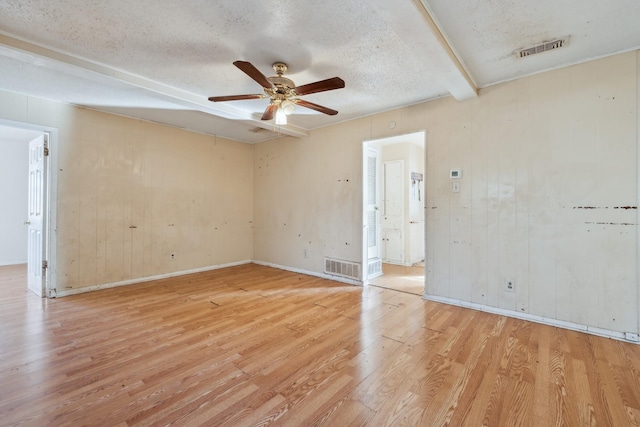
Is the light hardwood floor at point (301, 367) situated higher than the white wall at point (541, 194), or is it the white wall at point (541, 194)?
the white wall at point (541, 194)

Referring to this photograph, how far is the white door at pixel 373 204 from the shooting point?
15.0 ft

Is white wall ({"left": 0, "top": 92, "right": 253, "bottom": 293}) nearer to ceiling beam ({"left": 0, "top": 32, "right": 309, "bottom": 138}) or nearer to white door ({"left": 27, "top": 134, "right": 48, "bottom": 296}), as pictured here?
white door ({"left": 27, "top": 134, "right": 48, "bottom": 296})

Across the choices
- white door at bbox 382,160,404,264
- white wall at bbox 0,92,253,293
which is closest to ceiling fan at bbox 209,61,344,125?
white wall at bbox 0,92,253,293

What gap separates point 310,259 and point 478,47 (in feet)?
12.4

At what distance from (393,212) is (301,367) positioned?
4.44m

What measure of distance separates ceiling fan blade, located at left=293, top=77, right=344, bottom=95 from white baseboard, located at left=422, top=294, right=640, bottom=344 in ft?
9.16

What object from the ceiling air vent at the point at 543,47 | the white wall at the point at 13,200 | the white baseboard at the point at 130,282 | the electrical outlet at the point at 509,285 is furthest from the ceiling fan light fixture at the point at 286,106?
the white wall at the point at 13,200

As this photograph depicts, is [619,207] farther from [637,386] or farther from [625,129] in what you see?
[637,386]

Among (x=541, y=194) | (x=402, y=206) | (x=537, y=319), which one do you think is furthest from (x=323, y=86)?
(x=402, y=206)

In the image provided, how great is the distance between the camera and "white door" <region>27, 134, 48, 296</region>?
3.67 metres

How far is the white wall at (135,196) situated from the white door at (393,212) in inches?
122

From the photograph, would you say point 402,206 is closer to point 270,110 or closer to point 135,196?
point 270,110

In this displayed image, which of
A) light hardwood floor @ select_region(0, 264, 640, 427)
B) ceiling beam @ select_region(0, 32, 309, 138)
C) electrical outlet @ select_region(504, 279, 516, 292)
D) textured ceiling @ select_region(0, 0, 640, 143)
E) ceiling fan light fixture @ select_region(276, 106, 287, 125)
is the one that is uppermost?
textured ceiling @ select_region(0, 0, 640, 143)

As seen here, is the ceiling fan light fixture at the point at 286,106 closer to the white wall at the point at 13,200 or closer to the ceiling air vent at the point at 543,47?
the ceiling air vent at the point at 543,47
